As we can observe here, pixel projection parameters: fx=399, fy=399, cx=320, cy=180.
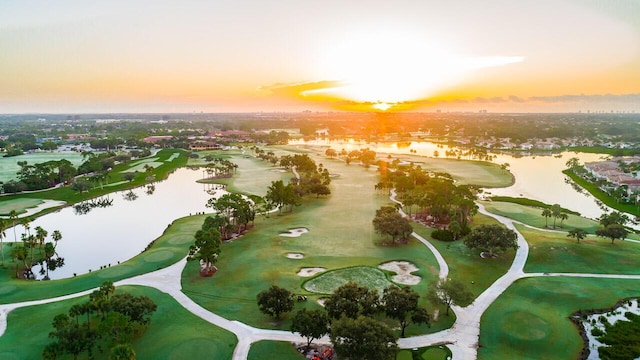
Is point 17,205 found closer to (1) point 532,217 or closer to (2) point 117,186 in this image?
(2) point 117,186

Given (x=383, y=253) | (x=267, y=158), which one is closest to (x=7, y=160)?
(x=267, y=158)

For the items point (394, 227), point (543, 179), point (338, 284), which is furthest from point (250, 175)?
point (543, 179)

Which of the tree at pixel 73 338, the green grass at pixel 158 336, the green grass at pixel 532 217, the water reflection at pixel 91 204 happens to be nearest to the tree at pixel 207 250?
the green grass at pixel 158 336

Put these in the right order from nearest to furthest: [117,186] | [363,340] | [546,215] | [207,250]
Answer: [363,340]
[207,250]
[546,215]
[117,186]

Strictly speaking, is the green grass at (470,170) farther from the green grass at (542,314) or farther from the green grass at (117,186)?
the green grass at (542,314)

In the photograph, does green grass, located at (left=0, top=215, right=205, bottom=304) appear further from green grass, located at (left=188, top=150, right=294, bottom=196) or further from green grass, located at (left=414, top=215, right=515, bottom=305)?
green grass, located at (left=414, top=215, right=515, bottom=305)

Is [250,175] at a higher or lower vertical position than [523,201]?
higher

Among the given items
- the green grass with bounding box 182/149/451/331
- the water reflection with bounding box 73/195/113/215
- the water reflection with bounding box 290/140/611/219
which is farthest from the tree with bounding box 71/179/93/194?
the water reflection with bounding box 290/140/611/219
